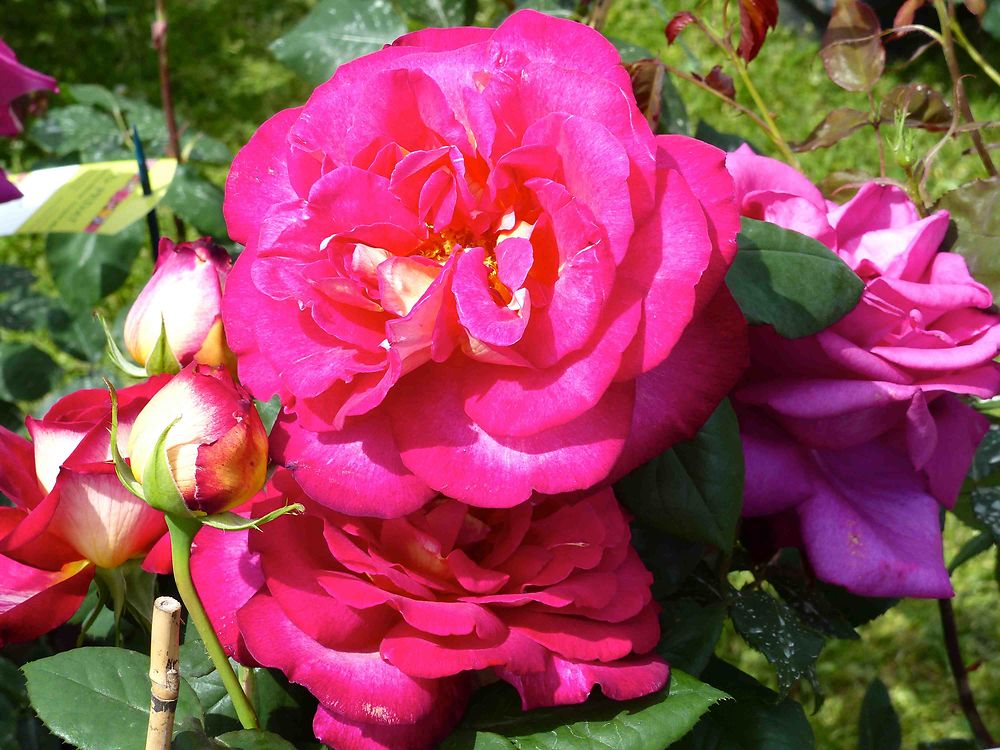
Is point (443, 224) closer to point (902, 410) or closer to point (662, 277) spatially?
point (662, 277)

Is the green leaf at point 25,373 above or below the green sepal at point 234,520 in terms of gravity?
below

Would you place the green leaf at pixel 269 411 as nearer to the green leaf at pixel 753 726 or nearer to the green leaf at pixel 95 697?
the green leaf at pixel 95 697

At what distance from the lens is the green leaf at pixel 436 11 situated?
3.67ft

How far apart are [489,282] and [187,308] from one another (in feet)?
0.71

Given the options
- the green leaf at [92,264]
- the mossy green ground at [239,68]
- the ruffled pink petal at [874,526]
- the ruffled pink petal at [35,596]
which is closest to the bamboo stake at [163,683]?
the ruffled pink petal at [35,596]

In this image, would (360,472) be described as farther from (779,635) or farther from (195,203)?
(195,203)

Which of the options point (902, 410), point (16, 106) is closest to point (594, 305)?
point (902, 410)

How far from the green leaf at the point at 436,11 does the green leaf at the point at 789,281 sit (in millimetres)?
603

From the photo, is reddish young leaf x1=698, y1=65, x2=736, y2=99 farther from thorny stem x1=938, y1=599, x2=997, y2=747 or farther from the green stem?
the green stem

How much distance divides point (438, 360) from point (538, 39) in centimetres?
17

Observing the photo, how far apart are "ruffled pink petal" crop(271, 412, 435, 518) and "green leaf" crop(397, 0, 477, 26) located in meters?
0.74

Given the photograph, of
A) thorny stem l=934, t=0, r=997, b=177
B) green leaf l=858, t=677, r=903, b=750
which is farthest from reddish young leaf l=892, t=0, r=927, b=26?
green leaf l=858, t=677, r=903, b=750

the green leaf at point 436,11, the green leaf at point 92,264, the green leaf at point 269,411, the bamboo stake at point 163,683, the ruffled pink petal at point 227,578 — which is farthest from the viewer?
the green leaf at point 92,264

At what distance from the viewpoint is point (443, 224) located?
19.1 inches
